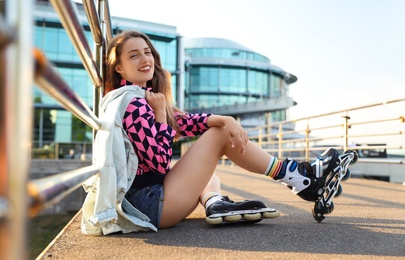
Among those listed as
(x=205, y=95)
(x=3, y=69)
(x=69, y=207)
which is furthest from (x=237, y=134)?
(x=205, y=95)

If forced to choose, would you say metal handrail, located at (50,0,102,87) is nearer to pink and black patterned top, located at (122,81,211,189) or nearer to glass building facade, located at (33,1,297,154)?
pink and black patterned top, located at (122,81,211,189)

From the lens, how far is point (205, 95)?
1551 inches

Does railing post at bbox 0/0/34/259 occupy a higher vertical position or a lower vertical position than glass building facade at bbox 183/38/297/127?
lower

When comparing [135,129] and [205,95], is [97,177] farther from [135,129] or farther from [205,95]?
[205,95]

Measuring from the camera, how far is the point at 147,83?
2199 millimetres

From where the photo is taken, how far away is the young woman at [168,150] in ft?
5.89

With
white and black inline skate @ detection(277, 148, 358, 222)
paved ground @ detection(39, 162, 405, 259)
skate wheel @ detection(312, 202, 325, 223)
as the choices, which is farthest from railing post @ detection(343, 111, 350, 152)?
skate wheel @ detection(312, 202, 325, 223)

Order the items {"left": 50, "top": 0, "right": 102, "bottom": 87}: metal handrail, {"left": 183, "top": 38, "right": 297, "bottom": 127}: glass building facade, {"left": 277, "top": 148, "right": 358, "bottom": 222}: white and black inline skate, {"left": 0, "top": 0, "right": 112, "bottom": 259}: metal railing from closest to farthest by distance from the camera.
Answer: {"left": 0, "top": 0, "right": 112, "bottom": 259}: metal railing
{"left": 50, "top": 0, "right": 102, "bottom": 87}: metal handrail
{"left": 277, "top": 148, "right": 358, "bottom": 222}: white and black inline skate
{"left": 183, "top": 38, "right": 297, "bottom": 127}: glass building facade

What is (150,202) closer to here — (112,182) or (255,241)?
(112,182)

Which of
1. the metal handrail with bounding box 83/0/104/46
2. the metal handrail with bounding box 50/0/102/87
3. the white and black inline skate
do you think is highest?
the metal handrail with bounding box 83/0/104/46

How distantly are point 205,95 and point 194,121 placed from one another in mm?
37321

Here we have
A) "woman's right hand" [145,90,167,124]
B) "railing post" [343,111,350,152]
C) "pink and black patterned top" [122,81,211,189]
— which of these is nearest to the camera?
"pink and black patterned top" [122,81,211,189]

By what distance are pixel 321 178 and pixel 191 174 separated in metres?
0.55

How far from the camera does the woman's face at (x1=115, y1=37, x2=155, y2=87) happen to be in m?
2.05
